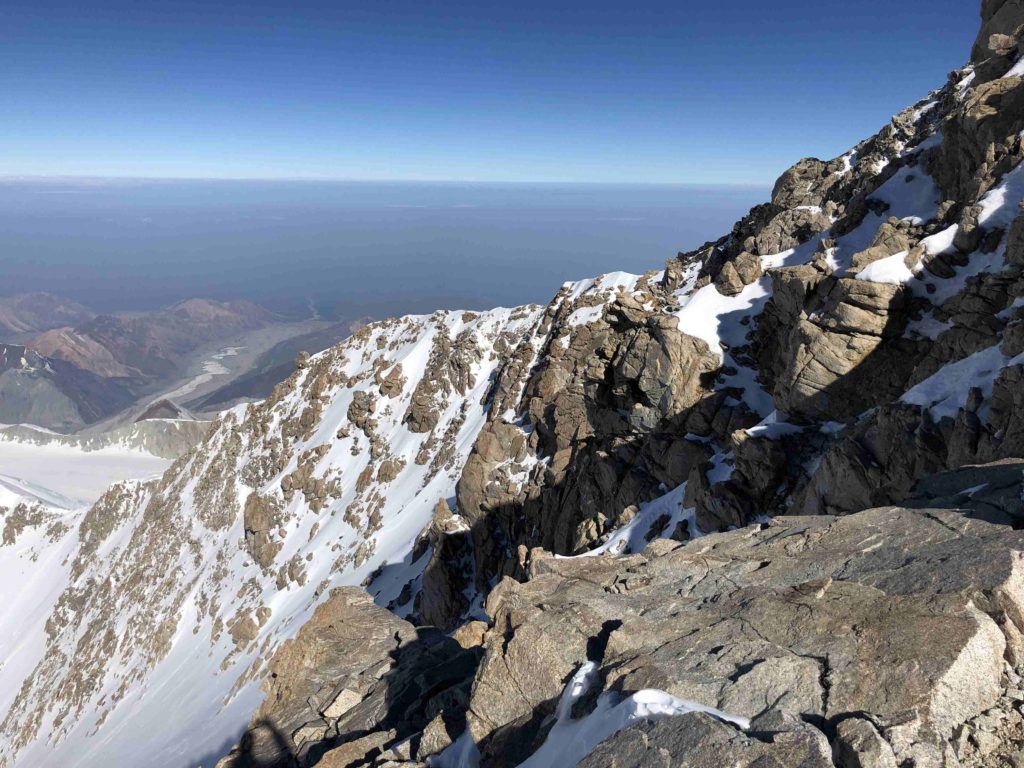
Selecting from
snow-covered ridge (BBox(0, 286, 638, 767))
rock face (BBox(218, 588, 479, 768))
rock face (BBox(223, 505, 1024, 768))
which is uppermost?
rock face (BBox(223, 505, 1024, 768))

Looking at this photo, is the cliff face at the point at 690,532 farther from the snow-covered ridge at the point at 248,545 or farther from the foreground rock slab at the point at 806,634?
the snow-covered ridge at the point at 248,545

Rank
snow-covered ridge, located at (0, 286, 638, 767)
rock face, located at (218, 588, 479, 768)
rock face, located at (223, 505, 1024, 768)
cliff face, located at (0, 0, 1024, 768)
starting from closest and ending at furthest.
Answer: rock face, located at (223, 505, 1024, 768) → cliff face, located at (0, 0, 1024, 768) → rock face, located at (218, 588, 479, 768) → snow-covered ridge, located at (0, 286, 638, 767)

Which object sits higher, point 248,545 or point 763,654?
point 763,654

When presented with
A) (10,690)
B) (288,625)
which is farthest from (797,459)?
(10,690)

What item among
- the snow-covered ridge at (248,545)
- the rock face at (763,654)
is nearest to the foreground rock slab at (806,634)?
the rock face at (763,654)

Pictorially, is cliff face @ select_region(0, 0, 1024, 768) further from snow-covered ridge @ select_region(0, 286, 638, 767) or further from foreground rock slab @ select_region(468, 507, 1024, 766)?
snow-covered ridge @ select_region(0, 286, 638, 767)

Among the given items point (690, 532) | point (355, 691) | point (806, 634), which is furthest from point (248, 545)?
point (806, 634)

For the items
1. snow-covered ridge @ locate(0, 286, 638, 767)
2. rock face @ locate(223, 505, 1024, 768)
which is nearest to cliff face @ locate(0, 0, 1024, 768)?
rock face @ locate(223, 505, 1024, 768)

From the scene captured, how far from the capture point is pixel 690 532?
2667 centimetres

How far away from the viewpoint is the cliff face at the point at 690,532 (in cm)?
902

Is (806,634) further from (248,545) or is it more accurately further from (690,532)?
(248,545)

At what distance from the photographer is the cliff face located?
9023 mm

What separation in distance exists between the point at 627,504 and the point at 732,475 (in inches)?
349

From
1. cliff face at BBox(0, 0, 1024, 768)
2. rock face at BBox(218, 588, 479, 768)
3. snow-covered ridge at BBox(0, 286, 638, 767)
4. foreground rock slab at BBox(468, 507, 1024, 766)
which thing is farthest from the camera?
snow-covered ridge at BBox(0, 286, 638, 767)
